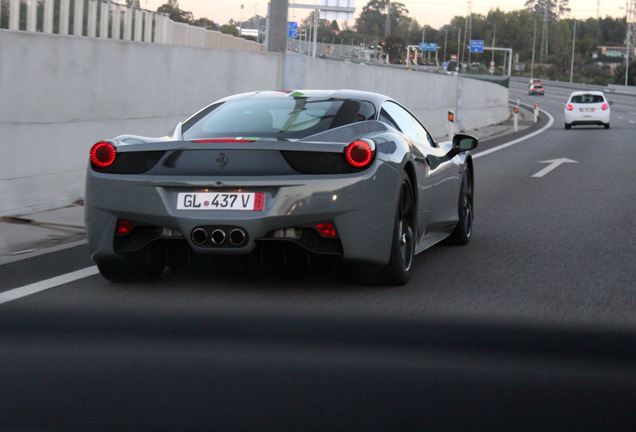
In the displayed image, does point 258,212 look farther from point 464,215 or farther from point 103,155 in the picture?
point 464,215

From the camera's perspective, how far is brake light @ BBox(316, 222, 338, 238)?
5.77 m

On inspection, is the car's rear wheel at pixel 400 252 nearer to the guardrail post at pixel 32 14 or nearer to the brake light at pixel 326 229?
the brake light at pixel 326 229

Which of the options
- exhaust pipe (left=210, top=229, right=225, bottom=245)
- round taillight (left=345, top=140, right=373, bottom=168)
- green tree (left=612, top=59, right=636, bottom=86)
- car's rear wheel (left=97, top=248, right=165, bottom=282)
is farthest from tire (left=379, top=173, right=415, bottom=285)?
green tree (left=612, top=59, right=636, bottom=86)

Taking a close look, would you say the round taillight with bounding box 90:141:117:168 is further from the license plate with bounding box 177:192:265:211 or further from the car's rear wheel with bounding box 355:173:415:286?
the car's rear wheel with bounding box 355:173:415:286

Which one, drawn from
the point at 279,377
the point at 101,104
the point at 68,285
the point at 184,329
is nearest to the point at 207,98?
the point at 101,104

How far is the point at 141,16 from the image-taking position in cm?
2328

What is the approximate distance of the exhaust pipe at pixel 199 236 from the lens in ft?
18.6

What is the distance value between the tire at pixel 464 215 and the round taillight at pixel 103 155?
3242mm

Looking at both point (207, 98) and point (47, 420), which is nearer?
point (47, 420)

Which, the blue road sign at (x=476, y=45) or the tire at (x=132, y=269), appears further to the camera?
the blue road sign at (x=476, y=45)

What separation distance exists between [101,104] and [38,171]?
1556mm

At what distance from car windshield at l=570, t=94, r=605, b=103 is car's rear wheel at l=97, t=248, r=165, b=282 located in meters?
32.2

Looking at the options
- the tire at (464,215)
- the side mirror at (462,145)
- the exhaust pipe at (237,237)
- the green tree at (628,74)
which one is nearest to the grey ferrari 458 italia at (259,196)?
the exhaust pipe at (237,237)

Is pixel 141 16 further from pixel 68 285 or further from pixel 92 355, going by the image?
pixel 92 355
